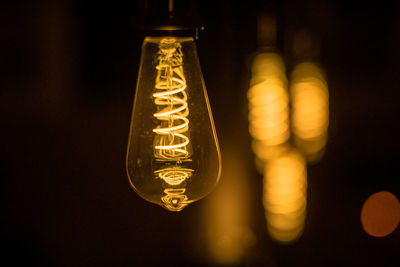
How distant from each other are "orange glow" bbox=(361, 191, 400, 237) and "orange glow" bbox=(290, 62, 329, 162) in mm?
503

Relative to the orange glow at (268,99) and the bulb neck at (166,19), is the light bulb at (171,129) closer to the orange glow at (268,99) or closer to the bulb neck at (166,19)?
the bulb neck at (166,19)

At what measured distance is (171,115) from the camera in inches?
26.3

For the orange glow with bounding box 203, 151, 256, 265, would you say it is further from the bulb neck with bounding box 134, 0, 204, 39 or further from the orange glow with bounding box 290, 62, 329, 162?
the bulb neck with bounding box 134, 0, 204, 39

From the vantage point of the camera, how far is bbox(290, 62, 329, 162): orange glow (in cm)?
162

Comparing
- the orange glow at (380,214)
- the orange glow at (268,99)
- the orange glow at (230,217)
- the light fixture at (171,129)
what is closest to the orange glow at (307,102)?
the orange glow at (268,99)

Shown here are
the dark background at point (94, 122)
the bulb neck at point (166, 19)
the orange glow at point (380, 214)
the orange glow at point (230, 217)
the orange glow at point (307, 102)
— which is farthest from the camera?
the orange glow at point (380, 214)

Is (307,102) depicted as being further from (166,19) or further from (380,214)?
(166,19)

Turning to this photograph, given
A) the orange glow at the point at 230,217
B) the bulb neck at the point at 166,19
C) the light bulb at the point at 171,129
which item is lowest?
the orange glow at the point at 230,217

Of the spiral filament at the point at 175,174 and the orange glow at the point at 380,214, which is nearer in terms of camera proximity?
the spiral filament at the point at 175,174

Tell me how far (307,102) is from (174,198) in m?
1.07

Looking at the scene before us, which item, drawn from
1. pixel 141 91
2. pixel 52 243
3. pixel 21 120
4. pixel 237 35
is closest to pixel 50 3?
pixel 21 120

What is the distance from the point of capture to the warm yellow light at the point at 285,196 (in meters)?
1.76

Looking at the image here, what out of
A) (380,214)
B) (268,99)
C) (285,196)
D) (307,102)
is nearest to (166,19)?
(268,99)

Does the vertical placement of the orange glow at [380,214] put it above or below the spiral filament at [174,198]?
below
